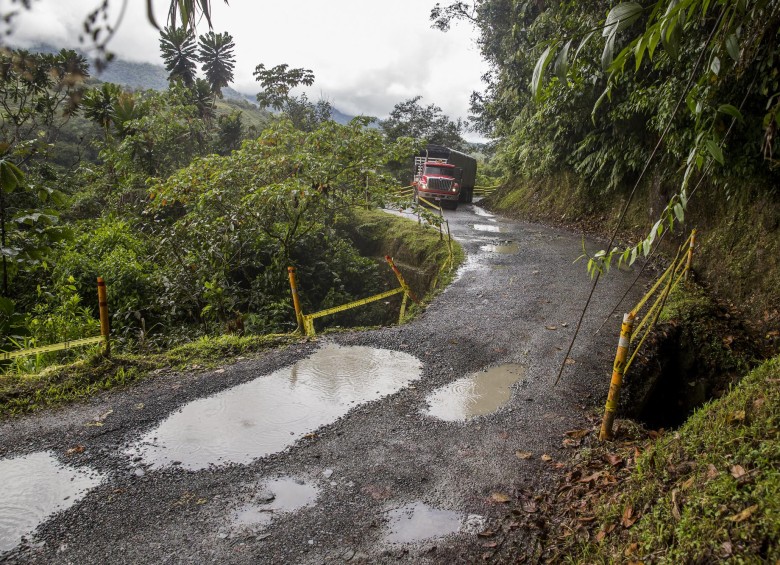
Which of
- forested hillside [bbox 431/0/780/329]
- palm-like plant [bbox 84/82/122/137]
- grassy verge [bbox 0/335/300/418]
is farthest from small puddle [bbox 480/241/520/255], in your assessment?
palm-like plant [bbox 84/82/122/137]

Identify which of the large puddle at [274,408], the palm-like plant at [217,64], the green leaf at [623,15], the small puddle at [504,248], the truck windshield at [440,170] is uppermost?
the palm-like plant at [217,64]

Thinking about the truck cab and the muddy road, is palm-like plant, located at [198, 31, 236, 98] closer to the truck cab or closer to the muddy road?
the truck cab

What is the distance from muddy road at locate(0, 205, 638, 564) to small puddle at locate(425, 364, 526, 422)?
24 mm

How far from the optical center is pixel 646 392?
604 cm

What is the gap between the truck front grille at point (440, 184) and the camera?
24.3m

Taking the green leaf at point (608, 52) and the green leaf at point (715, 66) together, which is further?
the green leaf at point (715, 66)

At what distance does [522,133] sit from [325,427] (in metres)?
16.4

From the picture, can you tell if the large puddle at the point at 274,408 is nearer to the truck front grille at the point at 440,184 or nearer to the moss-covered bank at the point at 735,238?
the moss-covered bank at the point at 735,238

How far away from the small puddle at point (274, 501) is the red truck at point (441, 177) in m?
20.8

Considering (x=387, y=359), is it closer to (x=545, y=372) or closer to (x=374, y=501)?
(x=545, y=372)

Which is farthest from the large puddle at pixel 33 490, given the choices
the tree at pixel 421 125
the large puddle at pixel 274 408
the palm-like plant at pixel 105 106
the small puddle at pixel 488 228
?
the tree at pixel 421 125

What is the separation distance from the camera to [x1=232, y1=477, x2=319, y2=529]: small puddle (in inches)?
144

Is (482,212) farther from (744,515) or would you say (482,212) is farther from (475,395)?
(744,515)

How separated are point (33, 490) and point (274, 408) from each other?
214cm
